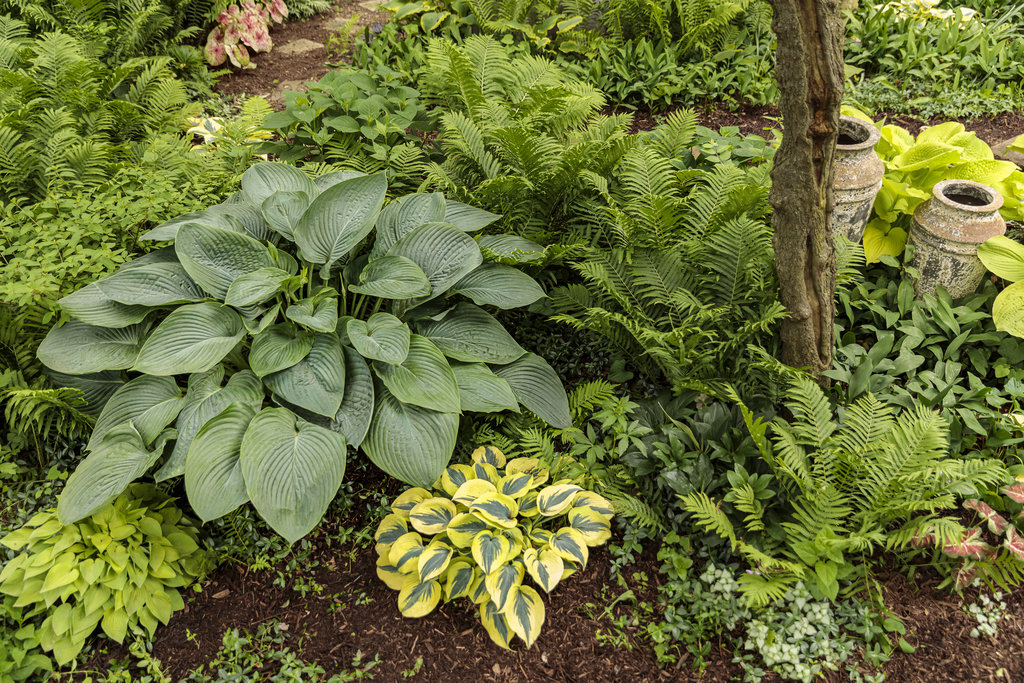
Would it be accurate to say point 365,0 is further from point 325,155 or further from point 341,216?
point 341,216

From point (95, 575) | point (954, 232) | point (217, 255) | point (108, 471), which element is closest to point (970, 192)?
point (954, 232)

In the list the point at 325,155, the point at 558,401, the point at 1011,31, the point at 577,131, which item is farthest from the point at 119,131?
the point at 1011,31

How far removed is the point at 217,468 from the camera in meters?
2.46

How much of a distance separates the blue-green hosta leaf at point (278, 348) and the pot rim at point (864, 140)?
2566 millimetres

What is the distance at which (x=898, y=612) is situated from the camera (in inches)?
98.4

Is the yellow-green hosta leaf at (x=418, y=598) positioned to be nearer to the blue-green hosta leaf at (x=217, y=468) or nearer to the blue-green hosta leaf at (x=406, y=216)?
the blue-green hosta leaf at (x=217, y=468)

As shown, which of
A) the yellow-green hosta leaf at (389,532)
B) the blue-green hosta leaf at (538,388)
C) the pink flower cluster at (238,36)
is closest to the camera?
the yellow-green hosta leaf at (389,532)

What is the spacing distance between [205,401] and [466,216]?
1.45 meters

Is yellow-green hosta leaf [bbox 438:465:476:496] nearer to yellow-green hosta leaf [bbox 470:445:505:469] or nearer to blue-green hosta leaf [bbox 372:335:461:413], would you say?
yellow-green hosta leaf [bbox 470:445:505:469]

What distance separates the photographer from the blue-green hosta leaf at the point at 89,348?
2734mm

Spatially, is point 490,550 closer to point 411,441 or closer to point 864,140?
point 411,441

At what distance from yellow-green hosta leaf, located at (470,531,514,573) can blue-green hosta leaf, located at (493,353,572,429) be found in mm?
625

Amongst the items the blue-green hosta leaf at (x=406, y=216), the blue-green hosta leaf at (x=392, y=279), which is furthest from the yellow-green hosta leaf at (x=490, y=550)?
the blue-green hosta leaf at (x=406, y=216)

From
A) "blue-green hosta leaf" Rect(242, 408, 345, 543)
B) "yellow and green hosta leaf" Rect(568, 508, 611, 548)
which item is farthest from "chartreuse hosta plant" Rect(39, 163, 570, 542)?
"yellow and green hosta leaf" Rect(568, 508, 611, 548)
